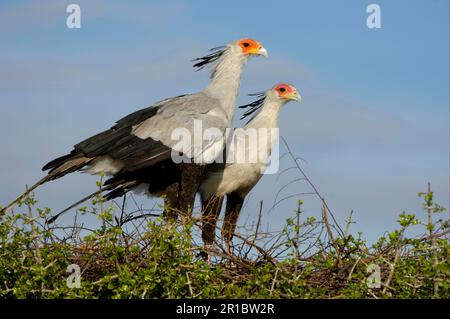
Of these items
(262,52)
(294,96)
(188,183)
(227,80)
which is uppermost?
(262,52)

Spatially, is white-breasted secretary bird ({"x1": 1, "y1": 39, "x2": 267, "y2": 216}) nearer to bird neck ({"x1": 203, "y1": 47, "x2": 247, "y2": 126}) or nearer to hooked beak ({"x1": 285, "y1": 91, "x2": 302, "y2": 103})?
bird neck ({"x1": 203, "y1": 47, "x2": 247, "y2": 126})

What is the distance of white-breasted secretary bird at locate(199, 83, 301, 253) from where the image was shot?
6.94 m

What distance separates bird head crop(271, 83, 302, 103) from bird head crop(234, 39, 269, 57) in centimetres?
33

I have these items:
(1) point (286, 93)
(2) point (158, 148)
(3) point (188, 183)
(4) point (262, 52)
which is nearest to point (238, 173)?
(3) point (188, 183)

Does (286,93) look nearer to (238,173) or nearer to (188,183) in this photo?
(238,173)

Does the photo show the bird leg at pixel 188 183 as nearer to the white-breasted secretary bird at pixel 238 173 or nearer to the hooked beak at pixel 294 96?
the white-breasted secretary bird at pixel 238 173

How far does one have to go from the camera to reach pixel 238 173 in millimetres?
6930

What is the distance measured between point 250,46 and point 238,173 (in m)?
1.19

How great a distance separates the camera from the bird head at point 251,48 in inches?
289

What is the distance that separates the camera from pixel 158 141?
259 inches

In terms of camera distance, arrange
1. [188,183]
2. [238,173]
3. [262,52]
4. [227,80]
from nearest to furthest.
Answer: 1. [188,183]
2. [238,173]
3. [227,80]
4. [262,52]

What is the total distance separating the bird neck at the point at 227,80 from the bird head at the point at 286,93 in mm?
383

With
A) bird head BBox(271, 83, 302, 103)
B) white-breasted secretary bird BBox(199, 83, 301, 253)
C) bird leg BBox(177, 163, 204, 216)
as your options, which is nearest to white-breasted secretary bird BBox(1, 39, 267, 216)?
bird leg BBox(177, 163, 204, 216)

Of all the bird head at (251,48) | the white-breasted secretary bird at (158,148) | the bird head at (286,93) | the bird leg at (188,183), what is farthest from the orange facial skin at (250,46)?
the bird leg at (188,183)
